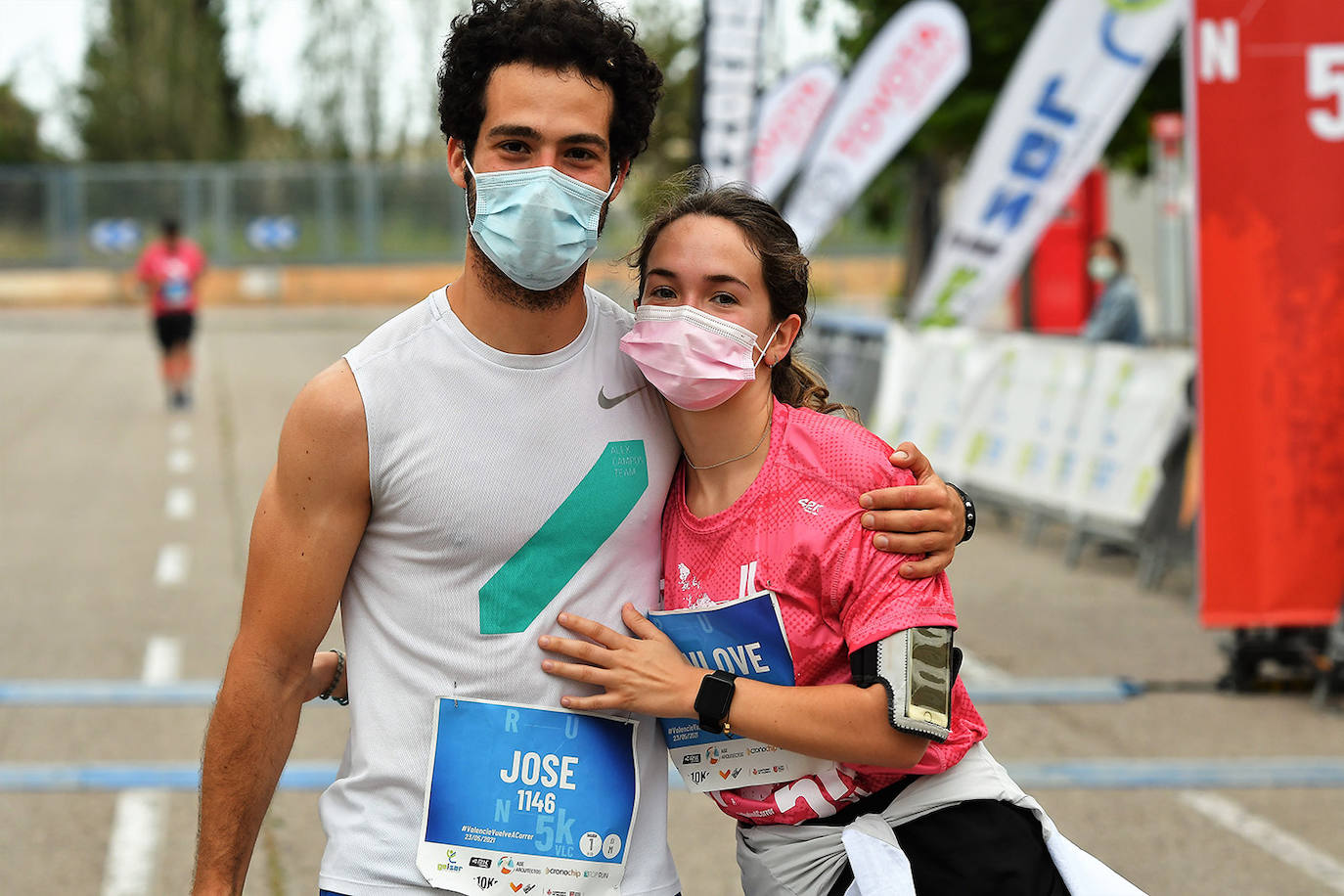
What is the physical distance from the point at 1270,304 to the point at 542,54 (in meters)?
5.25

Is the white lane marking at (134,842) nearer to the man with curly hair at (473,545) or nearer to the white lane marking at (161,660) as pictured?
the white lane marking at (161,660)

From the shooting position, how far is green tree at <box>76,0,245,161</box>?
4453 cm

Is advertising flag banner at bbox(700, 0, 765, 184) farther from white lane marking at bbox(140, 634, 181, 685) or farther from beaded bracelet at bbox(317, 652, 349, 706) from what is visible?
beaded bracelet at bbox(317, 652, 349, 706)

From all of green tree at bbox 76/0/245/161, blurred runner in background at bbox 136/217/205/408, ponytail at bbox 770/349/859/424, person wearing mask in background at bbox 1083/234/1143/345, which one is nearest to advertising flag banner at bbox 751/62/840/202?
person wearing mask in background at bbox 1083/234/1143/345

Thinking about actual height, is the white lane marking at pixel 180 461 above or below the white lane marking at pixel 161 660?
below

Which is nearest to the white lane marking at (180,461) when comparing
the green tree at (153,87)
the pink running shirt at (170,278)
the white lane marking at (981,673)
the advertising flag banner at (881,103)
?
the pink running shirt at (170,278)

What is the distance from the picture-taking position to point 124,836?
5.30 meters

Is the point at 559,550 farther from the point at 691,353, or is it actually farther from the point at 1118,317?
the point at 1118,317

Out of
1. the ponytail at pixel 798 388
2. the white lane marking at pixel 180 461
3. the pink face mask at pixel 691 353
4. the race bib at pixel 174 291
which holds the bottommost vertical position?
the white lane marking at pixel 180 461

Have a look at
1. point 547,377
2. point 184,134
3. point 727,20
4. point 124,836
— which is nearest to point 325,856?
point 547,377

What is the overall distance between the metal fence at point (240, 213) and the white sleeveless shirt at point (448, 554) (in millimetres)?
34228

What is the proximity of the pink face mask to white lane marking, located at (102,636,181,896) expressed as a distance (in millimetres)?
3187

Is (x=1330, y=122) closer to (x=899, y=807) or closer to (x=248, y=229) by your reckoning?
(x=899, y=807)

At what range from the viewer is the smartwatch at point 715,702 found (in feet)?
7.82
